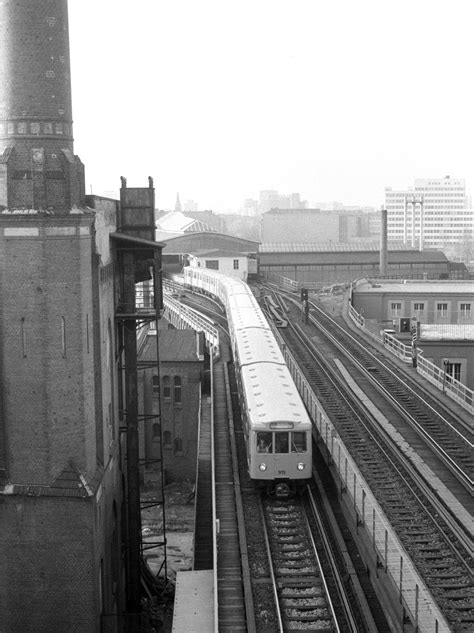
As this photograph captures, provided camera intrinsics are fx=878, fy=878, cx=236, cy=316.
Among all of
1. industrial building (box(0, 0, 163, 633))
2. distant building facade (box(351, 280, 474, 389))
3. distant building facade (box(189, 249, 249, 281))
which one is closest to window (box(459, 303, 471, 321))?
distant building facade (box(351, 280, 474, 389))

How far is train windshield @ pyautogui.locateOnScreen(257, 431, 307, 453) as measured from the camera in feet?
76.7

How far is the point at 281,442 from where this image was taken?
76.8ft

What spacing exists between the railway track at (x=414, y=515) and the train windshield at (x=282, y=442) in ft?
8.62

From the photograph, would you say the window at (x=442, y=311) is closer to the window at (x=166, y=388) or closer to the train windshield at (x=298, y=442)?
the window at (x=166, y=388)

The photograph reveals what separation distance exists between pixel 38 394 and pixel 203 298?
4892 cm

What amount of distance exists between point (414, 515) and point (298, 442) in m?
3.51

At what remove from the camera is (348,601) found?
1791 cm

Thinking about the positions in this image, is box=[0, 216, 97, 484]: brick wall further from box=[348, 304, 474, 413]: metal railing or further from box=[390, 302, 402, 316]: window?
box=[390, 302, 402, 316]: window

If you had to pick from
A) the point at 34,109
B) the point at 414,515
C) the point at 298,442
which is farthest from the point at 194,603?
the point at 34,109

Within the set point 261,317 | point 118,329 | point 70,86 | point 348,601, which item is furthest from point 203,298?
point 348,601

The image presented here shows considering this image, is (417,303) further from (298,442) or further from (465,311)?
(298,442)

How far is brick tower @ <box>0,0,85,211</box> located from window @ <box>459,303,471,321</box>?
5334 centimetres

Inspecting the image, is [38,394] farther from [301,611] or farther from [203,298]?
[203,298]

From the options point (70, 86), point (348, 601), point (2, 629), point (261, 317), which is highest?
point (70, 86)
